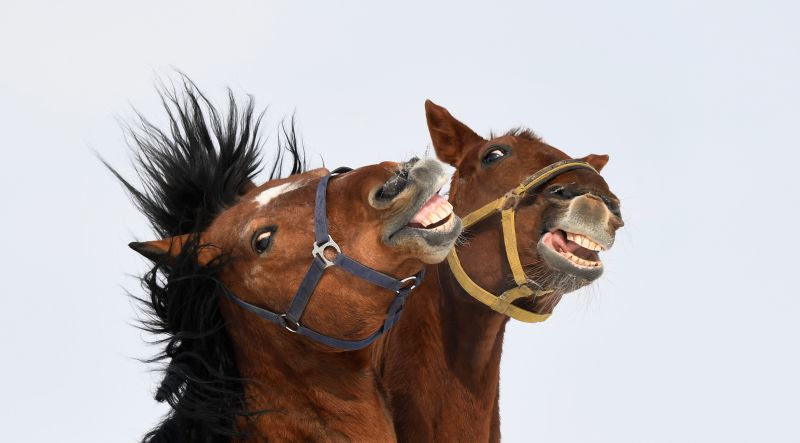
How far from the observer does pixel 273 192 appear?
5121mm

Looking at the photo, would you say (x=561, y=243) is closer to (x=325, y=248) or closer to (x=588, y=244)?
(x=588, y=244)

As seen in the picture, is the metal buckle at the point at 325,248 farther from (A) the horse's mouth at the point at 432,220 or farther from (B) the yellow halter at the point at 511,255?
(B) the yellow halter at the point at 511,255

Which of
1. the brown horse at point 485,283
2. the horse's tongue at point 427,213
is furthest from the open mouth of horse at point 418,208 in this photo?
the brown horse at point 485,283

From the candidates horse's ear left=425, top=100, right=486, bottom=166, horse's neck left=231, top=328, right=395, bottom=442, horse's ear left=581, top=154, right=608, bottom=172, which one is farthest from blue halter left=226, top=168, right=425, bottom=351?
horse's ear left=581, top=154, right=608, bottom=172

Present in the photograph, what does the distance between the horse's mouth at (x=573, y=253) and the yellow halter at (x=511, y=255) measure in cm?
22

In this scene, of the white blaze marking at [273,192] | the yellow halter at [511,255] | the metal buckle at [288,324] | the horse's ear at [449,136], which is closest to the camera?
the metal buckle at [288,324]

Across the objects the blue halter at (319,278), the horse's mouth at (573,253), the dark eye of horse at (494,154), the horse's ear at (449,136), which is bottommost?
the blue halter at (319,278)

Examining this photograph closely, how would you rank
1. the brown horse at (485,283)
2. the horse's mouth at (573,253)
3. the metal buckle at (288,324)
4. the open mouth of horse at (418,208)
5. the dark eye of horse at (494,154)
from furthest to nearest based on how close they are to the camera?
the dark eye of horse at (494,154) → the brown horse at (485,283) → the horse's mouth at (573,253) → the metal buckle at (288,324) → the open mouth of horse at (418,208)

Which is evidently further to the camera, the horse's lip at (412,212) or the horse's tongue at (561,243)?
the horse's tongue at (561,243)

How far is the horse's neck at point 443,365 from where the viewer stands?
19.1ft

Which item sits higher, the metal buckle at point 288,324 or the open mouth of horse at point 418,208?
the open mouth of horse at point 418,208

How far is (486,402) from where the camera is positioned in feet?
19.5

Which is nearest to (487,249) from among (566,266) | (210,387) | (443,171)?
(566,266)

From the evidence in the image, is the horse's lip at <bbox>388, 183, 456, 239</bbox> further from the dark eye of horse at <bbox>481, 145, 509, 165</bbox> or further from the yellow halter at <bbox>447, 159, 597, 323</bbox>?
the dark eye of horse at <bbox>481, 145, 509, 165</bbox>
